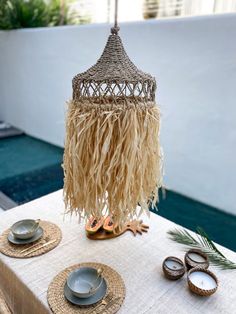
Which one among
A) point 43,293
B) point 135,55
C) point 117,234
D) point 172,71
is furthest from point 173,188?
point 43,293

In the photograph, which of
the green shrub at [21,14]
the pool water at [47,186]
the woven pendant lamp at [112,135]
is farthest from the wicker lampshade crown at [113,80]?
the green shrub at [21,14]

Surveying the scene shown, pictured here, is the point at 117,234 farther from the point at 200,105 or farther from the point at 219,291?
the point at 200,105

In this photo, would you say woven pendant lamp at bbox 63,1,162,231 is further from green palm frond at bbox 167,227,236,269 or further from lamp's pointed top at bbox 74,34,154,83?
green palm frond at bbox 167,227,236,269

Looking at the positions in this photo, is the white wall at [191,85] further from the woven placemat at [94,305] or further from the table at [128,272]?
the woven placemat at [94,305]

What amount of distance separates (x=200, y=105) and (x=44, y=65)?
288 cm

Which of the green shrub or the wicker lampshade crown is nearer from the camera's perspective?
the wicker lampshade crown

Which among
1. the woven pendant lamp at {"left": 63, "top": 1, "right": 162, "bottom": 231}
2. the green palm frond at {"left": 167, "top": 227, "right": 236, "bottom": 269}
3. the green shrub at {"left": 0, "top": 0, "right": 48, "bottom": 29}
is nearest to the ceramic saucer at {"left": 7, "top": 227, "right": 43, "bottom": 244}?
the woven pendant lamp at {"left": 63, "top": 1, "right": 162, "bottom": 231}

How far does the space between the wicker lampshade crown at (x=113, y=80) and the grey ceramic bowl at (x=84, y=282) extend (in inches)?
25.4

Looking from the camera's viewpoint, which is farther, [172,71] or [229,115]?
[172,71]

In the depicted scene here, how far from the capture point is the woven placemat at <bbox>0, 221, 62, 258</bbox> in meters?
1.17

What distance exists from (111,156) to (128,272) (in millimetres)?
498

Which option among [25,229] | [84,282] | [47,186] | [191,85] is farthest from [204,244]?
[47,186]

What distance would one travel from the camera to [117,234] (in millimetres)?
1328

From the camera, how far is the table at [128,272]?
956 millimetres
